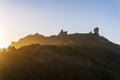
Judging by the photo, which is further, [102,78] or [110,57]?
[110,57]

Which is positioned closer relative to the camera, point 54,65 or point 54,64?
point 54,65

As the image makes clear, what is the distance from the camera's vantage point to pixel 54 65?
12044 centimetres

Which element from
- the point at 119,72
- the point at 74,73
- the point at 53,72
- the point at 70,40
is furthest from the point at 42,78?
the point at 70,40

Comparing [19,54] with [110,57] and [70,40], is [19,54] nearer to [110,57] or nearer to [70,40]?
[110,57]

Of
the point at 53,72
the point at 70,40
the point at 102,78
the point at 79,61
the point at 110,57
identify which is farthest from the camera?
the point at 70,40

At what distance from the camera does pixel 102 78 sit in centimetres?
12750

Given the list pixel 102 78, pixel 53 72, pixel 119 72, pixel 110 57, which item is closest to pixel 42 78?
pixel 53 72

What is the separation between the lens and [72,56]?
143 meters

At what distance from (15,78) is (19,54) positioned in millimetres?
16508

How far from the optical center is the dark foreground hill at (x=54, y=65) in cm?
11124

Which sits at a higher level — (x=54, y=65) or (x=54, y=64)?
(x=54, y=64)

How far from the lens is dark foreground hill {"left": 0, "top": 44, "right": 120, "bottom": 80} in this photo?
111244mm

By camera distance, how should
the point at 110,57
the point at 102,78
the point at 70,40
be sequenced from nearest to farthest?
the point at 102,78, the point at 110,57, the point at 70,40

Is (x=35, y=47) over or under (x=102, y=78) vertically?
over
